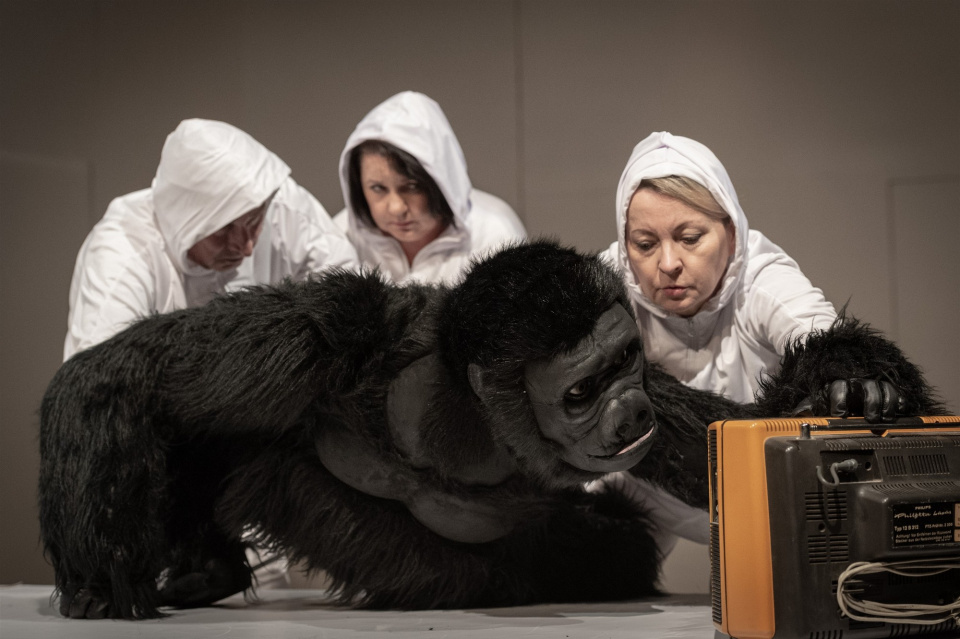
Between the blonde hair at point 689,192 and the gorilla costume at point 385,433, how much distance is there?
270 mm

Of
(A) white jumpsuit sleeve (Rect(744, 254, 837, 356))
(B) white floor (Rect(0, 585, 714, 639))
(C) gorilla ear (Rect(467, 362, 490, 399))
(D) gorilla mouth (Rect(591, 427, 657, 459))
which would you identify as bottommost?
(B) white floor (Rect(0, 585, 714, 639))

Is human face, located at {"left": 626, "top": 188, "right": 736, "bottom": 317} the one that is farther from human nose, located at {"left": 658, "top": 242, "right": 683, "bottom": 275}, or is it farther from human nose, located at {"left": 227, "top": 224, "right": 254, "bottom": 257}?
human nose, located at {"left": 227, "top": 224, "right": 254, "bottom": 257}

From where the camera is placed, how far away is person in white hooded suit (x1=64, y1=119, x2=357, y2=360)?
2074mm

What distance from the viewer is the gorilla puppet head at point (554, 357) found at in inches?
52.3

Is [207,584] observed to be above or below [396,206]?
below

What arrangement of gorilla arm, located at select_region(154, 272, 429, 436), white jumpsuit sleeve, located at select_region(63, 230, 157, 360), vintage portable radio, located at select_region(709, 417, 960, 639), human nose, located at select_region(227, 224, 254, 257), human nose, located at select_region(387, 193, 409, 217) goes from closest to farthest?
vintage portable radio, located at select_region(709, 417, 960, 639)
gorilla arm, located at select_region(154, 272, 429, 436)
white jumpsuit sleeve, located at select_region(63, 230, 157, 360)
human nose, located at select_region(227, 224, 254, 257)
human nose, located at select_region(387, 193, 409, 217)

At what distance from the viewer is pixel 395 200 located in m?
2.31

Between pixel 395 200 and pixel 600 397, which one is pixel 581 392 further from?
pixel 395 200

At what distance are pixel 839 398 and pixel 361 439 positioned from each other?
2.20 feet

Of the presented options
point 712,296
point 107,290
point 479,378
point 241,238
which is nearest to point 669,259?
point 712,296

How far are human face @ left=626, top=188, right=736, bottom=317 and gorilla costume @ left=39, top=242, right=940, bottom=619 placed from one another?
0.18 m

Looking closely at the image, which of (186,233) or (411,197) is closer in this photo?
(186,233)

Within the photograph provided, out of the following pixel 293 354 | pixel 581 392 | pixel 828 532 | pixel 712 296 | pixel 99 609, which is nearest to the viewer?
pixel 828 532

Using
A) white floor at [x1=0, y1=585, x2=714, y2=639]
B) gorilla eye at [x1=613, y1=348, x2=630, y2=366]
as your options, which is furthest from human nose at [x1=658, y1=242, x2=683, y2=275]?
white floor at [x1=0, y1=585, x2=714, y2=639]
